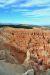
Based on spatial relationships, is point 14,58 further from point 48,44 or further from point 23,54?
point 48,44

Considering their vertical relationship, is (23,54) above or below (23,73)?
above

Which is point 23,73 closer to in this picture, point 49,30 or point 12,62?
point 12,62

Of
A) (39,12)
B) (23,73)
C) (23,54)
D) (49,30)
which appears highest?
(39,12)

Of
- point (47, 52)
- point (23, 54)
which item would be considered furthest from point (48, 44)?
point (23, 54)

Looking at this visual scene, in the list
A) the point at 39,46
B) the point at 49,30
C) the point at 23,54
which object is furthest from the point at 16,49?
the point at 49,30

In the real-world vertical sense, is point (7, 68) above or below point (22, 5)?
below
